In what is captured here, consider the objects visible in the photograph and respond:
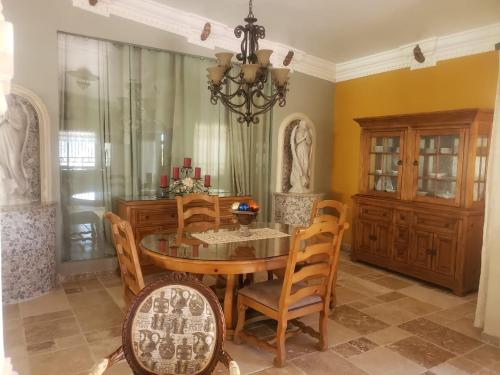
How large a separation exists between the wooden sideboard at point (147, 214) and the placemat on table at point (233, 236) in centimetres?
92

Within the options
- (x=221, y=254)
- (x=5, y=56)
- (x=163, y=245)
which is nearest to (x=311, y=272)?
(x=221, y=254)

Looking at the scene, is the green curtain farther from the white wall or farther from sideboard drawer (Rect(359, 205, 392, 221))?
sideboard drawer (Rect(359, 205, 392, 221))

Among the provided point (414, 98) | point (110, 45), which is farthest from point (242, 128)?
point (414, 98)

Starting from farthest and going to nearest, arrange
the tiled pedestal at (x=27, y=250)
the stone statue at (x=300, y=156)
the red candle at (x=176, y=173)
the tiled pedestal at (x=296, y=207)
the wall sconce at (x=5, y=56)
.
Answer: the stone statue at (x=300, y=156), the tiled pedestal at (x=296, y=207), the red candle at (x=176, y=173), the tiled pedestal at (x=27, y=250), the wall sconce at (x=5, y=56)

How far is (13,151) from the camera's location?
10.9 feet

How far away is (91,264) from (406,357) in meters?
3.10

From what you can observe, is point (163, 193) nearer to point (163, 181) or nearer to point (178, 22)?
point (163, 181)

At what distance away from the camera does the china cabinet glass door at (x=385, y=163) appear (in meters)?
4.32

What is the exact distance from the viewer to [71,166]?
3.76 meters

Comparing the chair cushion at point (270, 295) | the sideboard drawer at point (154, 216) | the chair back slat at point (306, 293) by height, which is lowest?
the chair cushion at point (270, 295)

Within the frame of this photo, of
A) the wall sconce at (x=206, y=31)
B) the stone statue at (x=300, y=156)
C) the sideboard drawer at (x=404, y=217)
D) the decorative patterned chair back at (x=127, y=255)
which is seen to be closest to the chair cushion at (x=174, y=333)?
the decorative patterned chair back at (x=127, y=255)

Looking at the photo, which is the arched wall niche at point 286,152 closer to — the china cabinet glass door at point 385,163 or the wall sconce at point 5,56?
the china cabinet glass door at point 385,163

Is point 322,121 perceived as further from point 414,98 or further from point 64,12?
point 64,12

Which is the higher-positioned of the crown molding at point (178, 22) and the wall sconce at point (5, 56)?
the crown molding at point (178, 22)
